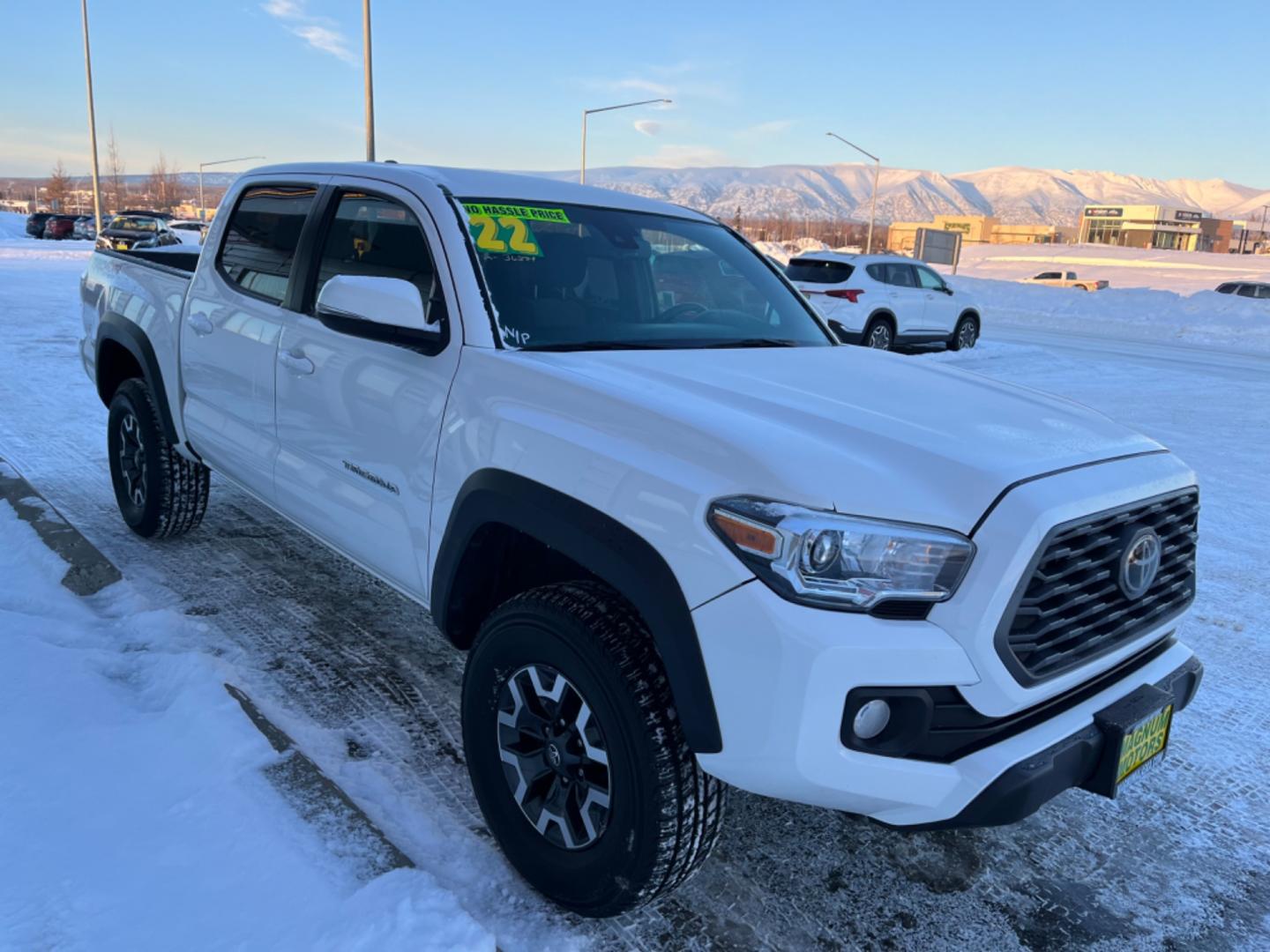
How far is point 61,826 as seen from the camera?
7.92 ft

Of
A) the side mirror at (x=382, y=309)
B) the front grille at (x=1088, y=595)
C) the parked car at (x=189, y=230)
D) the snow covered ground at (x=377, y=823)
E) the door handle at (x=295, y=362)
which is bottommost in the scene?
the snow covered ground at (x=377, y=823)

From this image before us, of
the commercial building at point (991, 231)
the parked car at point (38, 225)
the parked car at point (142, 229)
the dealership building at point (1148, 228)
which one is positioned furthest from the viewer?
the commercial building at point (991, 231)

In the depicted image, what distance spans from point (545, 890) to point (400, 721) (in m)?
1.10

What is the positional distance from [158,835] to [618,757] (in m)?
1.27

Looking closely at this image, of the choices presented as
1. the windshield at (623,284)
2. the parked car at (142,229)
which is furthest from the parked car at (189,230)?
the windshield at (623,284)

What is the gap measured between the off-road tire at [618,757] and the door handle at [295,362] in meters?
1.39

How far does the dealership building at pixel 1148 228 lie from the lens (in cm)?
11094

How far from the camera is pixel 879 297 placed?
1522cm

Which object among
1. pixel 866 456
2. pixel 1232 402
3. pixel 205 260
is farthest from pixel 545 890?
pixel 1232 402

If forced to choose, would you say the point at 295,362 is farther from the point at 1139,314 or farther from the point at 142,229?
the point at 142,229

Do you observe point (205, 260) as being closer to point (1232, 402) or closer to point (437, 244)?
point (437, 244)

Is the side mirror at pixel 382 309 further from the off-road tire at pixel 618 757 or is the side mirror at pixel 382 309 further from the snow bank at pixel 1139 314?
the snow bank at pixel 1139 314

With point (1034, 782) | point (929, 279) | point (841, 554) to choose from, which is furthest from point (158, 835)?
point (929, 279)

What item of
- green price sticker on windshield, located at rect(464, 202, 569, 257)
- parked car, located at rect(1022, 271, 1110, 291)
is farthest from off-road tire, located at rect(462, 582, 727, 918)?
parked car, located at rect(1022, 271, 1110, 291)
